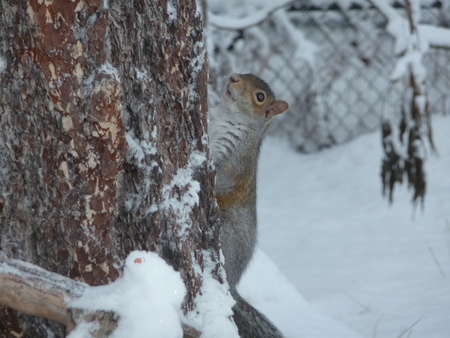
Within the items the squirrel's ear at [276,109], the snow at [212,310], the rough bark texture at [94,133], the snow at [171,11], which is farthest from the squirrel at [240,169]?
the snow at [171,11]

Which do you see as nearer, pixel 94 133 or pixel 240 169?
pixel 94 133

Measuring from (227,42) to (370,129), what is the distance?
1445mm

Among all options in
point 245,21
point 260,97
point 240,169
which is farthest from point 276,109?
point 245,21

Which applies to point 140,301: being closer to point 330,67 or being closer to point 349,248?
point 349,248

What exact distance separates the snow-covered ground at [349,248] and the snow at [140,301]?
144 cm

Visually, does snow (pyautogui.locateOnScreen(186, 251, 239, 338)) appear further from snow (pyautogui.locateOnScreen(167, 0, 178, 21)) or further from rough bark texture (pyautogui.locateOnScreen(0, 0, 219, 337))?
snow (pyautogui.locateOnScreen(167, 0, 178, 21))

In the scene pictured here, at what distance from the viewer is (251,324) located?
227 cm

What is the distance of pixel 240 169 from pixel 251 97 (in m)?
0.39

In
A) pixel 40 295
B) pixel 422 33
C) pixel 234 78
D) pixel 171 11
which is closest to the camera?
pixel 40 295

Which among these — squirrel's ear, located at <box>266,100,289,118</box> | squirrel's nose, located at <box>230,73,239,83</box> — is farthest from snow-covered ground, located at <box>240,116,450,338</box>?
squirrel's nose, located at <box>230,73,239,83</box>

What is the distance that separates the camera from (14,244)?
57.9 inches

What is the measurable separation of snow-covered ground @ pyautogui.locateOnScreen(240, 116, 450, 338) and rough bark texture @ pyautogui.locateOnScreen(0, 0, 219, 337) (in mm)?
1333

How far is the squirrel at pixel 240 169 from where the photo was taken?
92.4 inches

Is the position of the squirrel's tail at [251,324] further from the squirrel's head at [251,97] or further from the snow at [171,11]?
the snow at [171,11]
